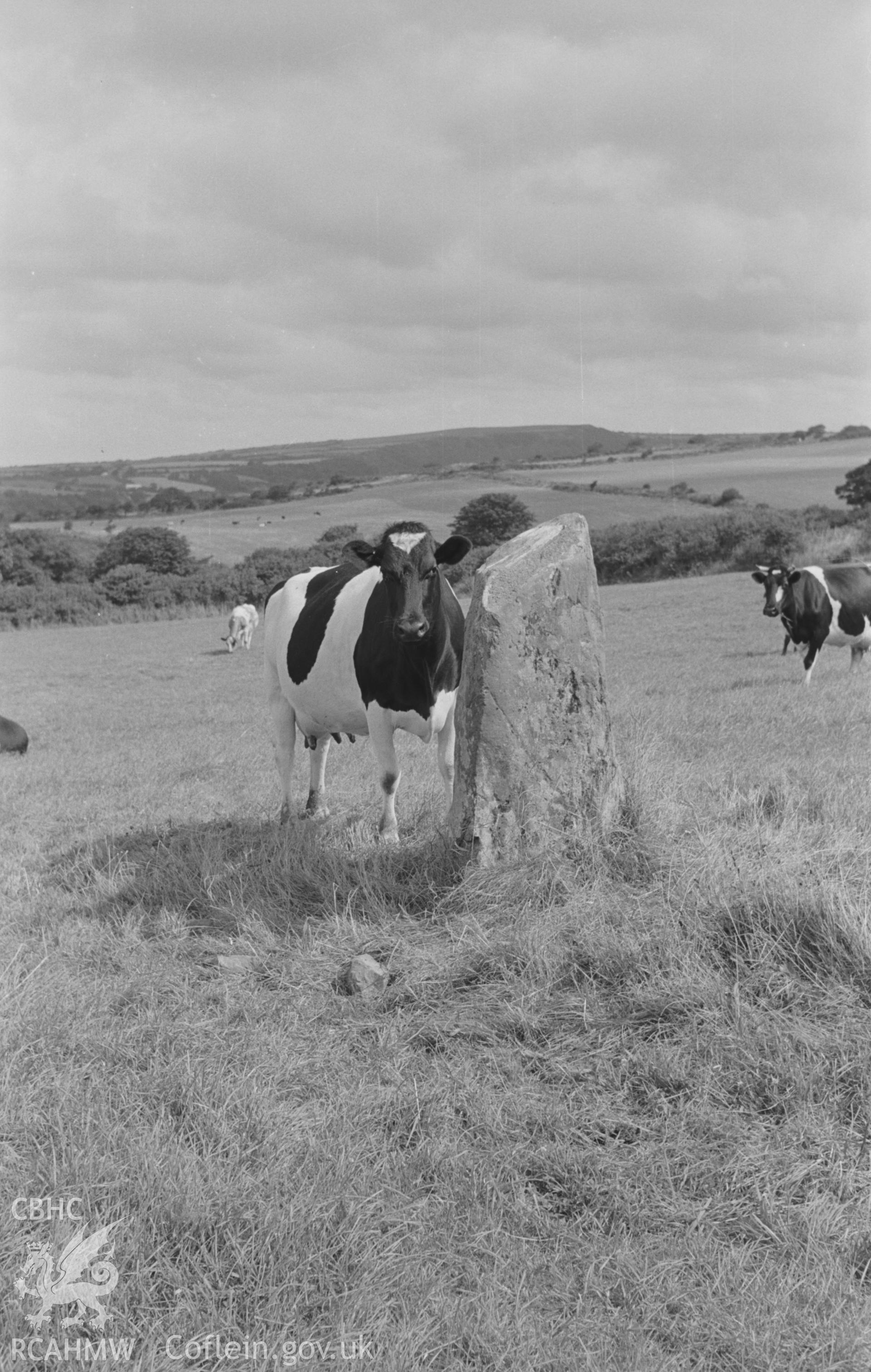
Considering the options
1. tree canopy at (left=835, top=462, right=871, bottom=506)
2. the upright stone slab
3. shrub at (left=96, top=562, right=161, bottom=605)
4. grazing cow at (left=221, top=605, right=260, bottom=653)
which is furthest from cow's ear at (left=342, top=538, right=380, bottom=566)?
tree canopy at (left=835, top=462, right=871, bottom=506)

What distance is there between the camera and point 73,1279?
314 cm

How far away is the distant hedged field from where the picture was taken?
41469 millimetres

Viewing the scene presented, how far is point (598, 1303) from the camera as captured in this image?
10.1 feet

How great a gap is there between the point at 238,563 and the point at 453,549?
40048 millimetres

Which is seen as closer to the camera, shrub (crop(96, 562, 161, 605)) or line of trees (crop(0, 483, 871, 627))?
line of trees (crop(0, 483, 871, 627))

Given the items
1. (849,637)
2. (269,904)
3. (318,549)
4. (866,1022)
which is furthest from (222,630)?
(866,1022)

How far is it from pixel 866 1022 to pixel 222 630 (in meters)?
35.2

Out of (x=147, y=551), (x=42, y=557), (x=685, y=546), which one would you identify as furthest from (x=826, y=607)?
(x=42, y=557)

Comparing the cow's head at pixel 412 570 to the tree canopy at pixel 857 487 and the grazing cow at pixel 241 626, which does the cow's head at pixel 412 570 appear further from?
the tree canopy at pixel 857 487

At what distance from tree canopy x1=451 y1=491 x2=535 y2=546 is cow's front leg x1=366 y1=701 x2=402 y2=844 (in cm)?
2049

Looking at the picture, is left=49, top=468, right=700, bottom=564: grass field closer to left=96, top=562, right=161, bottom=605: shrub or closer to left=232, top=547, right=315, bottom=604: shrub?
left=232, top=547, right=315, bottom=604: shrub

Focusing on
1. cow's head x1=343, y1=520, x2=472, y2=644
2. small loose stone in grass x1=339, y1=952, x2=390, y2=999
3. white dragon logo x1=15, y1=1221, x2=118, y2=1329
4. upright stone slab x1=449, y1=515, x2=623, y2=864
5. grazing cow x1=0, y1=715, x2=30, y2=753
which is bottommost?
grazing cow x1=0, y1=715, x2=30, y2=753

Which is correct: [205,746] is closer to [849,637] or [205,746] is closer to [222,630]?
[849,637]

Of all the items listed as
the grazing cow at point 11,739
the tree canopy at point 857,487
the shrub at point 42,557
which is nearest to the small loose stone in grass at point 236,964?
the grazing cow at point 11,739
